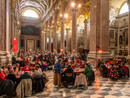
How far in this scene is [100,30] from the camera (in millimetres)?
9570

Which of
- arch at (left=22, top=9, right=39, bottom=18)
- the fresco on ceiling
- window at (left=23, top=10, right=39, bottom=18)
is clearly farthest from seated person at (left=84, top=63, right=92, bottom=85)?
window at (left=23, top=10, right=39, bottom=18)

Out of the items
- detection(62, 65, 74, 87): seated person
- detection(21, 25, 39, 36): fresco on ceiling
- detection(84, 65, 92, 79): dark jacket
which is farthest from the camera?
detection(21, 25, 39, 36): fresco on ceiling

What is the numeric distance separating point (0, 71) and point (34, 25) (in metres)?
36.1

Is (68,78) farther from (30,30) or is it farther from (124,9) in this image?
(30,30)

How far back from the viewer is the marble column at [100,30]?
9.44 m

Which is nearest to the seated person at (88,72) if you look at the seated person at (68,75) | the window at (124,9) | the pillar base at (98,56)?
the seated person at (68,75)

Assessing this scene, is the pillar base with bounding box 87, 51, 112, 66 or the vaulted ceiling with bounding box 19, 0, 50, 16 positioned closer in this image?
the pillar base with bounding box 87, 51, 112, 66

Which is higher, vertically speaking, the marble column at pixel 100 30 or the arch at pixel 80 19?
the arch at pixel 80 19

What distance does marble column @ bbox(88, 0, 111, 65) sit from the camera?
9.44 metres

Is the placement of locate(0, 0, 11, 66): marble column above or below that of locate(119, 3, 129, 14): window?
below

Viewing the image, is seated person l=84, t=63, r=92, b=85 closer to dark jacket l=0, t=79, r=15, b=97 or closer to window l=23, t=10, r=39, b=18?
dark jacket l=0, t=79, r=15, b=97

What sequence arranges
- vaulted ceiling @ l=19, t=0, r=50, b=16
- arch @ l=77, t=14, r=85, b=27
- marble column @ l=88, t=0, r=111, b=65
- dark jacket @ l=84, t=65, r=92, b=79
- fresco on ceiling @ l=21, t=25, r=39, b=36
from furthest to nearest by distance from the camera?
fresco on ceiling @ l=21, t=25, r=39, b=36
vaulted ceiling @ l=19, t=0, r=50, b=16
arch @ l=77, t=14, r=85, b=27
marble column @ l=88, t=0, r=111, b=65
dark jacket @ l=84, t=65, r=92, b=79

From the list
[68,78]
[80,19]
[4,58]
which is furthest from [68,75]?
[80,19]

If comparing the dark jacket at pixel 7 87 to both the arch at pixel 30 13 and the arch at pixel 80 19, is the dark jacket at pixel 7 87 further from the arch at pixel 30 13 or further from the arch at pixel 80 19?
the arch at pixel 30 13
